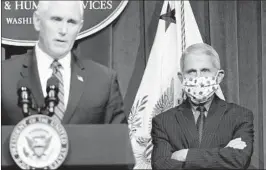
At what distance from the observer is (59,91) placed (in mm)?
3459

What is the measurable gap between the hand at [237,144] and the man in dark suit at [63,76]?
2.06 ft

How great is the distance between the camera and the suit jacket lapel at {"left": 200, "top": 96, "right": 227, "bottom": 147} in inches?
141

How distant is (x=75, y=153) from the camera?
2275mm

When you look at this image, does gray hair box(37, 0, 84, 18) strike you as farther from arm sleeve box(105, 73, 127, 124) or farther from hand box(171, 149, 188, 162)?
hand box(171, 149, 188, 162)

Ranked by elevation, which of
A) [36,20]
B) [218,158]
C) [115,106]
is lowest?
[218,158]

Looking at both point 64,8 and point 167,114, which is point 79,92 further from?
point 167,114

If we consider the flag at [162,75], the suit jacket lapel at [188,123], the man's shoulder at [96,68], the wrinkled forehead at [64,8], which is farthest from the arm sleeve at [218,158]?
the wrinkled forehead at [64,8]

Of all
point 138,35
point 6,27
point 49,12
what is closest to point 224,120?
point 138,35

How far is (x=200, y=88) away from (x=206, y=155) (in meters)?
0.40


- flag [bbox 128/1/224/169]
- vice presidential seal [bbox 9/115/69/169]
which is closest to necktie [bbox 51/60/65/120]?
flag [bbox 128/1/224/169]

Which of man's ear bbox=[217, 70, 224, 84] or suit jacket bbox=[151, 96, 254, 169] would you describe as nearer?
suit jacket bbox=[151, 96, 254, 169]

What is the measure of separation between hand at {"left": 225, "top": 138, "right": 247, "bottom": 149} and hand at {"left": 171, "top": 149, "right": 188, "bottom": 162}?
0.25 meters

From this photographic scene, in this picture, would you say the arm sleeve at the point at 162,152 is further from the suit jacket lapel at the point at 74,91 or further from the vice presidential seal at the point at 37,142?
the vice presidential seal at the point at 37,142

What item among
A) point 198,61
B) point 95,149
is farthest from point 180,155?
point 95,149
